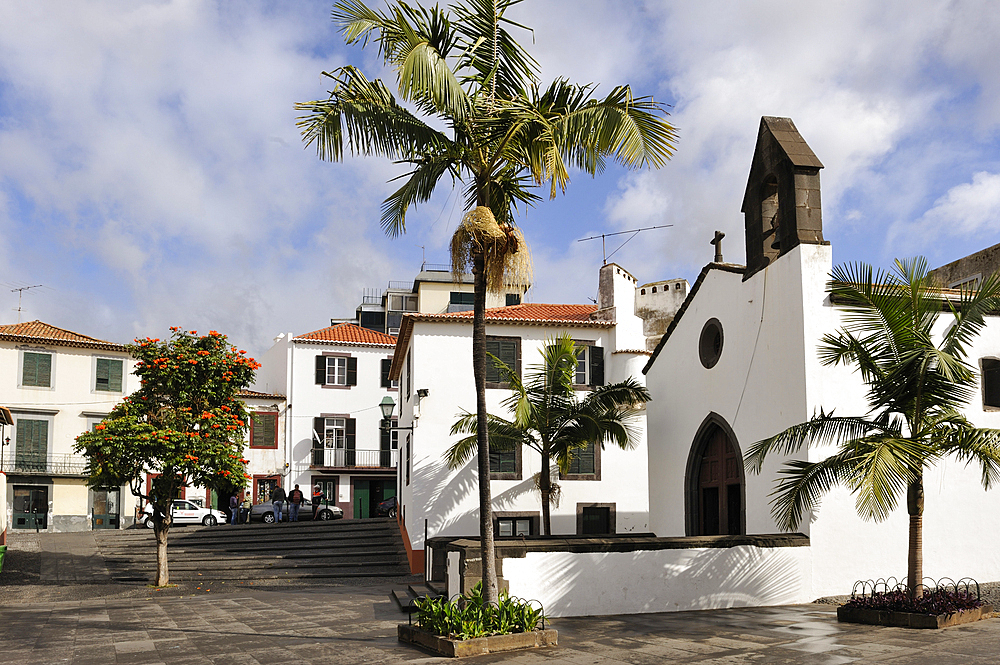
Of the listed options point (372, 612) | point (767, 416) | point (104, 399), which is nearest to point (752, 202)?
point (767, 416)

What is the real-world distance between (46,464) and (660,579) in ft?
97.1

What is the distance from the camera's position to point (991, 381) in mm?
14914

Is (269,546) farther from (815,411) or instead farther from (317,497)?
(815,411)

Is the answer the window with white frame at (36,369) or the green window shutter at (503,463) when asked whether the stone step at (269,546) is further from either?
the window with white frame at (36,369)

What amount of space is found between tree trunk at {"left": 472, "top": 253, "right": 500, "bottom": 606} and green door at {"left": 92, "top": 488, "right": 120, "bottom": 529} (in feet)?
98.0

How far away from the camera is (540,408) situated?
792 inches

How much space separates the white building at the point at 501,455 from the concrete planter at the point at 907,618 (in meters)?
12.9

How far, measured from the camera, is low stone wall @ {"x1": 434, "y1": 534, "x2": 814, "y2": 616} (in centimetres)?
1177

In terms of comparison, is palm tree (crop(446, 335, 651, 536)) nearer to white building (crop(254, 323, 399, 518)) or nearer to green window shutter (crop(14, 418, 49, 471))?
white building (crop(254, 323, 399, 518))

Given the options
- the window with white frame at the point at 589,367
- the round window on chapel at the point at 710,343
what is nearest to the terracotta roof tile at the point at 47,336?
the window with white frame at the point at 589,367

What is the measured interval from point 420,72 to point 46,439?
31.5 m

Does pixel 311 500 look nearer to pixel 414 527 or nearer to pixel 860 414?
pixel 414 527

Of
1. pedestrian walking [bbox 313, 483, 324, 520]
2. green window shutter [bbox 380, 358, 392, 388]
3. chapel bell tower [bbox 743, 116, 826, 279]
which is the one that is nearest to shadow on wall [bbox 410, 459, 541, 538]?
chapel bell tower [bbox 743, 116, 826, 279]

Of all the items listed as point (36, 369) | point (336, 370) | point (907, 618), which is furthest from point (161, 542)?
point (336, 370)
